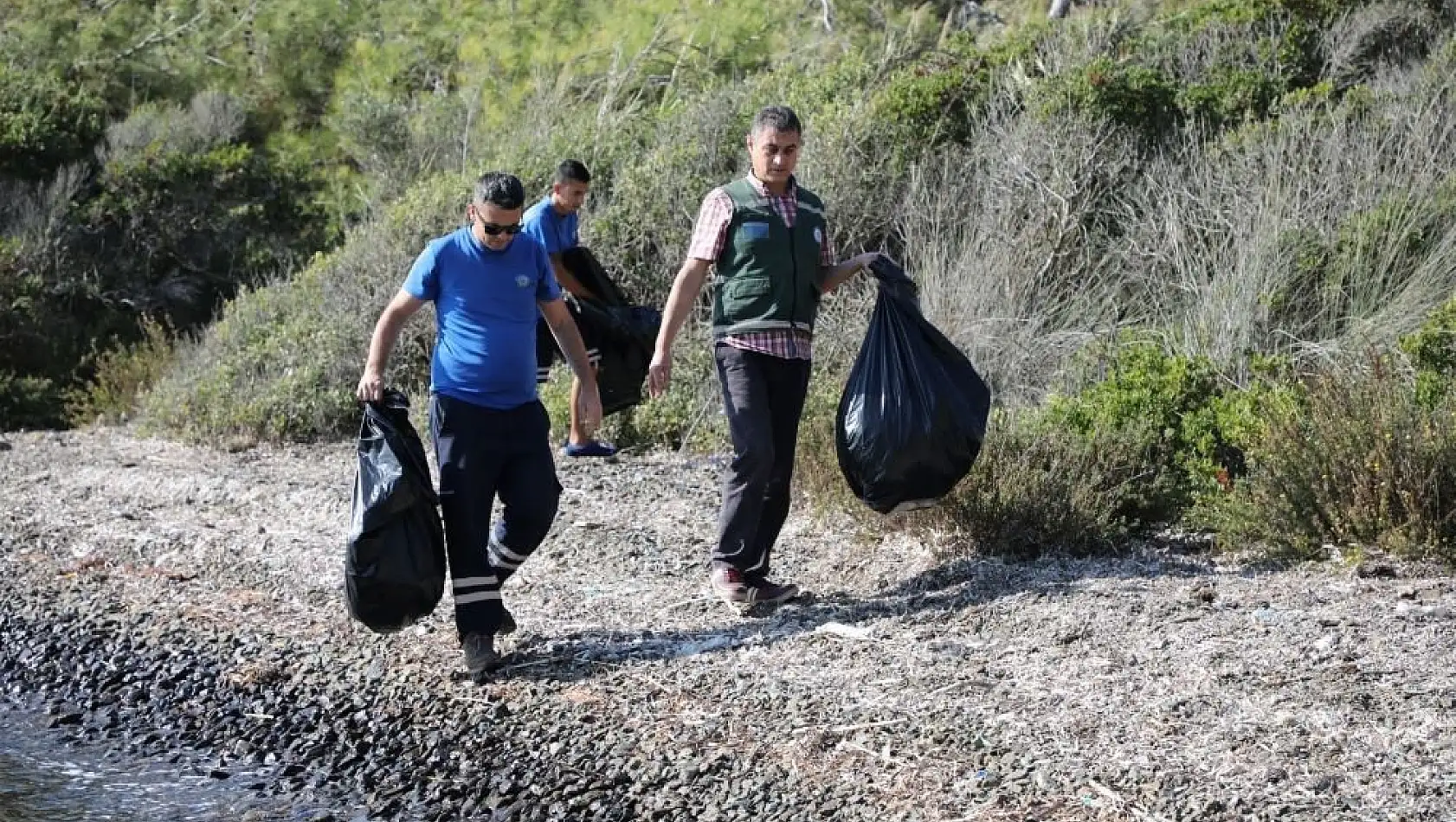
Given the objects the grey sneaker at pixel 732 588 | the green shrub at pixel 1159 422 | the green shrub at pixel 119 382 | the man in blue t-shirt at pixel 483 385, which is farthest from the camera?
the green shrub at pixel 119 382

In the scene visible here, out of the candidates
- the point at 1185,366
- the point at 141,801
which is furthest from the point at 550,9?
the point at 141,801

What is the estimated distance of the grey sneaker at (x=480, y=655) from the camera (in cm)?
595

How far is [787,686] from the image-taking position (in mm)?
5645

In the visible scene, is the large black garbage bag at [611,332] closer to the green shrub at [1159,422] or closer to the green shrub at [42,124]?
the green shrub at [1159,422]

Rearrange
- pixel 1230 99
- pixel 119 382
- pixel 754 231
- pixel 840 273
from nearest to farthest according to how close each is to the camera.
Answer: pixel 754 231
pixel 840 273
pixel 1230 99
pixel 119 382

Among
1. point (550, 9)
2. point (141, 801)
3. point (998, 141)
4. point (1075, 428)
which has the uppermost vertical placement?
point (550, 9)

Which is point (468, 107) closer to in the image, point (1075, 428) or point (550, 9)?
point (550, 9)

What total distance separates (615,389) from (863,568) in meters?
2.82

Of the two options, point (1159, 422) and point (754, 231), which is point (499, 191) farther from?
point (1159, 422)

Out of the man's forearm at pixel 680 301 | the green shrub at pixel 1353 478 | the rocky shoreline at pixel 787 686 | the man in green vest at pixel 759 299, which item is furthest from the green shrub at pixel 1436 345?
the man's forearm at pixel 680 301

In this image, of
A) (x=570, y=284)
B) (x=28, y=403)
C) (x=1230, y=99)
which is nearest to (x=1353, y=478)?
(x=570, y=284)

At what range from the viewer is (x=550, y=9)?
21.0 meters

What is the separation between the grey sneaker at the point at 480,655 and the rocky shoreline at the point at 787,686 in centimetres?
10

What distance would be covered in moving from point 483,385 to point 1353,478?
3.54 m
